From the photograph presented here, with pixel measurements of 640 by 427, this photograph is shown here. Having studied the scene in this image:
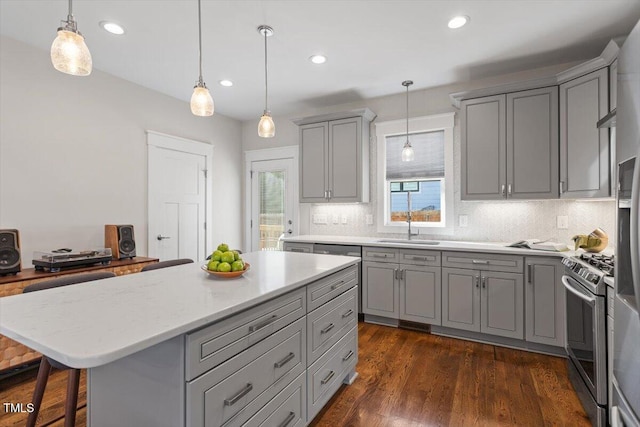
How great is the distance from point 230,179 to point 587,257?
4530mm

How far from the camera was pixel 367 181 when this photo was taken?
13.8 ft

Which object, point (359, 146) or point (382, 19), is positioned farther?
point (359, 146)

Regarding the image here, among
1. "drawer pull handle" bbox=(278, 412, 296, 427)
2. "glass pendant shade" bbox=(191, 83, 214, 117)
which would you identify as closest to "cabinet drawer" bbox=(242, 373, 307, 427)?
"drawer pull handle" bbox=(278, 412, 296, 427)

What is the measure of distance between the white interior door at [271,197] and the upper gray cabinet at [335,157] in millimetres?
577

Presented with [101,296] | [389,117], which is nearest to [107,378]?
[101,296]

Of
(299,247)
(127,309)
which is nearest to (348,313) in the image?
(127,309)

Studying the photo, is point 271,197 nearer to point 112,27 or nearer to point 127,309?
point 112,27

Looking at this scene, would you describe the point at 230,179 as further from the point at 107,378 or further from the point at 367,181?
the point at 107,378

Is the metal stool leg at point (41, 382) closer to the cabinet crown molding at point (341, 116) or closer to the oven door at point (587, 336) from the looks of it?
the oven door at point (587, 336)

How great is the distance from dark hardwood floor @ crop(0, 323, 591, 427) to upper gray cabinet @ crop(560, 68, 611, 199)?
153 cm

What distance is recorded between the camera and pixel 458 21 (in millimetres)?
2541

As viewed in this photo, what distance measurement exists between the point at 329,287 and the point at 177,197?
3.08 m

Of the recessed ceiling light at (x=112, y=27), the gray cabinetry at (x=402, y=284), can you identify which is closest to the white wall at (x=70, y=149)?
the recessed ceiling light at (x=112, y=27)

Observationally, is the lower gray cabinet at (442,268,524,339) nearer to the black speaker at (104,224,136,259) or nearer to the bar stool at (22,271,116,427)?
the bar stool at (22,271,116,427)
